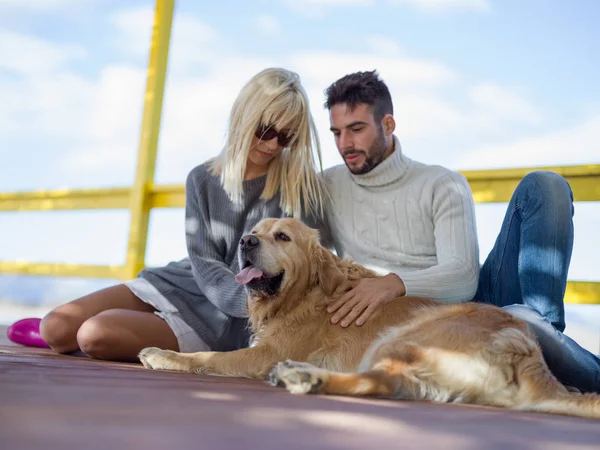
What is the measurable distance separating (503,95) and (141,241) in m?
2.95

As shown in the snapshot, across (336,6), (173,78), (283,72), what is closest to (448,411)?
(283,72)

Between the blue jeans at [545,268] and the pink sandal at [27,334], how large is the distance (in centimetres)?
237

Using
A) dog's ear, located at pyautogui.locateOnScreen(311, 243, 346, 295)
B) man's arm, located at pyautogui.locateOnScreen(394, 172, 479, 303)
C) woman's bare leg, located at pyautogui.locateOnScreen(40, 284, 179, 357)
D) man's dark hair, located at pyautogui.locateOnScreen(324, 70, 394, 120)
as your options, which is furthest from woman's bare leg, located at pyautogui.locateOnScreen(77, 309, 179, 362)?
man's dark hair, located at pyautogui.locateOnScreen(324, 70, 394, 120)

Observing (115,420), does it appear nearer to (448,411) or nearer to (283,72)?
(448,411)

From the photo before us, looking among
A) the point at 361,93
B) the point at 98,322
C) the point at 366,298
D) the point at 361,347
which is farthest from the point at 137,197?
the point at 361,347

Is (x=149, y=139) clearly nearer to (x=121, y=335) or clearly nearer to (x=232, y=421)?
(x=121, y=335)

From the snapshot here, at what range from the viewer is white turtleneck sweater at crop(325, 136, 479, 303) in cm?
250

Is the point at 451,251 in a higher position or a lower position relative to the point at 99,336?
higher

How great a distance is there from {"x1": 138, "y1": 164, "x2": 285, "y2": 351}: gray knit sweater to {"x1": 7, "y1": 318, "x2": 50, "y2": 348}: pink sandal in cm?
72

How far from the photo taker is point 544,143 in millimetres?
3822

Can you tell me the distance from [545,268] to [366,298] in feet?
2.20

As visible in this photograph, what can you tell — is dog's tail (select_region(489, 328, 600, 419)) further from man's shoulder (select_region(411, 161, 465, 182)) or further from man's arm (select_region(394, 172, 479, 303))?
man's shoulder (select_region(411, 161, 465, 182))

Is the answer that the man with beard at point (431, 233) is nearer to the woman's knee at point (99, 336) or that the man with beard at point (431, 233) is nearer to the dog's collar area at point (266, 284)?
the dog's collar area at point (266, 284)

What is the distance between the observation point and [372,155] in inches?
114
